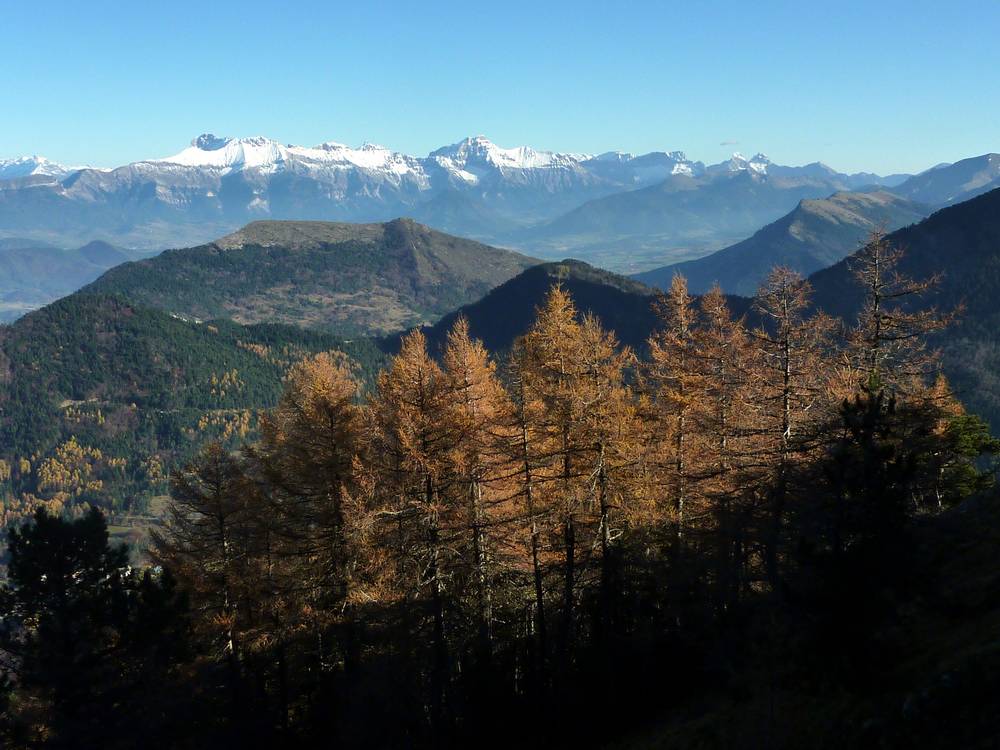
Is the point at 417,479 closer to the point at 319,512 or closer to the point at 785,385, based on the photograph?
the point at 319,512

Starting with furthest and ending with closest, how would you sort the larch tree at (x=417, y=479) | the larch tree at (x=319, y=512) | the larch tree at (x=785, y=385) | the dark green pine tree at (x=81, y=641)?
1. the larch tree at (x=319, y=512)
2. the dark green pine tree at (x=81, y=641)
3. the larch tree at (x=417, y=479)
4. the larch tree at (x=785, y=385)

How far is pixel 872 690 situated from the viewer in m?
14.2

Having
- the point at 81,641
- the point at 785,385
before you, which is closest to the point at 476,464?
the point at 785,385

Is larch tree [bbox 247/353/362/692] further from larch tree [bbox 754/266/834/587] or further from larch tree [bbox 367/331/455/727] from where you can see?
larch tree [bbox 754/266/834/587]

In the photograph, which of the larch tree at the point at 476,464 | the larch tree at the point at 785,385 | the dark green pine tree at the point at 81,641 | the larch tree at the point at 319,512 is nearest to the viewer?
the larch tree at the point at 785,385

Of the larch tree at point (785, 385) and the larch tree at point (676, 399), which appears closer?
the larch tree at point (785, 385)

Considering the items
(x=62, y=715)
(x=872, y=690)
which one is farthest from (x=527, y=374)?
(x=62, y=715)

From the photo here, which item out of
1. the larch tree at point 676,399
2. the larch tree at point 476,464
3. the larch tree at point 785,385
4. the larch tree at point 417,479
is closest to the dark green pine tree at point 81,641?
the larch tree at point 417,479

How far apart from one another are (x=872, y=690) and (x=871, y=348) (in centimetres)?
1529

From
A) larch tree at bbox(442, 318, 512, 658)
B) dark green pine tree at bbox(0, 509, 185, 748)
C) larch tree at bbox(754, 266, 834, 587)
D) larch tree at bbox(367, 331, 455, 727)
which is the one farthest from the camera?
dark green pine tree at bbox(0, 509, 185, 748)

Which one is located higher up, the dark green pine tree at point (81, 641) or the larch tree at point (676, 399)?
the larch tree at point (676, 399)

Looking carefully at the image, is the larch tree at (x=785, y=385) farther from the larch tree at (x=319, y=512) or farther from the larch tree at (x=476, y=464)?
the larch tree at (x=319, y=512)

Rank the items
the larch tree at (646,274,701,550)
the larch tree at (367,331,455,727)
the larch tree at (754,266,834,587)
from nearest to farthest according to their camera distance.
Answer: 1. the larch tree at (754,266,834,587)
2. the larch tree at (367,331,455,727)
3. the larch tree at (646,274,701,550)

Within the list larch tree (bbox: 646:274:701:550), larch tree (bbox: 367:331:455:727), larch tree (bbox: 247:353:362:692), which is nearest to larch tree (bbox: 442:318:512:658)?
larch tree (bbox: 367:331:455:727)
